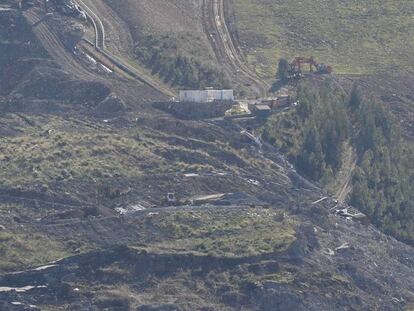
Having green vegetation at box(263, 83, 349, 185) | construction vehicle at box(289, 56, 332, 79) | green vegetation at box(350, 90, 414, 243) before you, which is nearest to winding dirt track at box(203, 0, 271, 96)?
construction vehicle at box(289, 56, 332, 79)

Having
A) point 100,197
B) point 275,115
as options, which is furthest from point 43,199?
point 275,115

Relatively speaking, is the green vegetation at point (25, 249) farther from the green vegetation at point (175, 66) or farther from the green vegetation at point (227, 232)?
the green vegetation at point (175, 66)

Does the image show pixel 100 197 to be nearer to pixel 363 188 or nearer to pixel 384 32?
pixel 363 188

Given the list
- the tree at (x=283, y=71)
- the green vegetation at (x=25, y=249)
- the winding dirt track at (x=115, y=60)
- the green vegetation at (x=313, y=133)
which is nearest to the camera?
the green vegetation at (x=25, y=249)

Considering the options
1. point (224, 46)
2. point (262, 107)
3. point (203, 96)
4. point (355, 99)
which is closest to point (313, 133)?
point (262, 107)

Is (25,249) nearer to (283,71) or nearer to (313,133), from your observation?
(313,133)

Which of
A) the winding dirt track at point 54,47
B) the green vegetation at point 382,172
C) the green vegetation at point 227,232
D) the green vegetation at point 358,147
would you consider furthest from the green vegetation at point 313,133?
the winding dirt track at point 54,47
